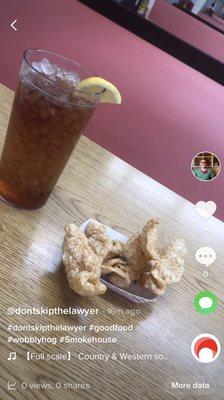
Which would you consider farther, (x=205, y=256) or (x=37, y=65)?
(x=205, y=256)

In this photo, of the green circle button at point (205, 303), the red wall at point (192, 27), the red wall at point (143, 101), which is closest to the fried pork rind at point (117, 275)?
the green circle button at point (205, 303)

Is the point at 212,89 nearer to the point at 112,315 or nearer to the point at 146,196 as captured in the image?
the point at 146,196

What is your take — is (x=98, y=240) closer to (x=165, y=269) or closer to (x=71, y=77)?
(x=165, y=269)

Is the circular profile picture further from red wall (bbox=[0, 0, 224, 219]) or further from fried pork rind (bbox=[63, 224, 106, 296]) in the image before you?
fried pork rind (bbox=[63, 224, 106, 296])

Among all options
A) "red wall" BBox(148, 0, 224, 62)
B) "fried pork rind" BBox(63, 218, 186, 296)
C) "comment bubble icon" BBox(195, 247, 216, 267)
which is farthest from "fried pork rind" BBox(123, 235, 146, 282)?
"red wall" BBox(148, 0, 224, 62)

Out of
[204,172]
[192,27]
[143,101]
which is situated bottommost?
[143,101]

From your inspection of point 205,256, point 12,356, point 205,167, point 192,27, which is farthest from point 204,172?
point 192,27
